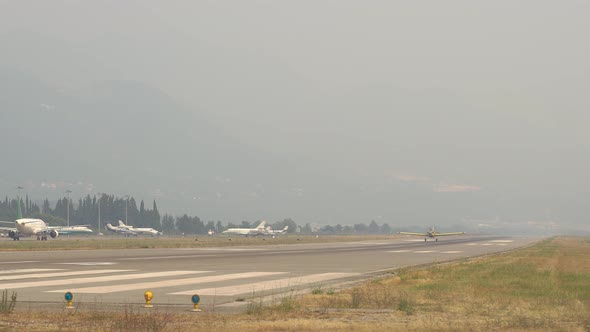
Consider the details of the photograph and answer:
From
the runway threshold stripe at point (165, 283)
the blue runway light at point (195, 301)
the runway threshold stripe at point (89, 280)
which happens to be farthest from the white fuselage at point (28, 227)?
the blue runway light at point (195, 301)

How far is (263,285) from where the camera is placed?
33812 mm

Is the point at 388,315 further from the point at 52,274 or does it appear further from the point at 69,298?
the point at 52,274

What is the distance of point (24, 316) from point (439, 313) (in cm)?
1224

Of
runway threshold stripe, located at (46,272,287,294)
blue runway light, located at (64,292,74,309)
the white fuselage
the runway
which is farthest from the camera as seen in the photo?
the white fuselage

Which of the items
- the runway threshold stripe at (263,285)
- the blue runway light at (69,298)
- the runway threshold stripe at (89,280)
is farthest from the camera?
the runway threshold stripe at (89,280)

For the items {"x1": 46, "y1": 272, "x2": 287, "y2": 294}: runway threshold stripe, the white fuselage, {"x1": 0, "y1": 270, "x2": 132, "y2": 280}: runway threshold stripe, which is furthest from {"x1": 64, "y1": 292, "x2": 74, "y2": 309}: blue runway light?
the white fuselage

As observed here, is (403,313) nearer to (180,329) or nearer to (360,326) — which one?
(360,326)

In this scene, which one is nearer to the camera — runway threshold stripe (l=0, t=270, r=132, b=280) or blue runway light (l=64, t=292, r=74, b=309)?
blue runway light (l=64, t=292, r=74, b=309)

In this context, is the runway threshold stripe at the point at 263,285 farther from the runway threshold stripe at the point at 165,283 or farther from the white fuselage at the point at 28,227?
the white fuselage at the point at 28,227

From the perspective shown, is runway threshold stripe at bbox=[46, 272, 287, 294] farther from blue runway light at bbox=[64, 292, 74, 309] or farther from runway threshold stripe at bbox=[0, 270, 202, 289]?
blue runway light at bbox=[64, 292, 74, 309]

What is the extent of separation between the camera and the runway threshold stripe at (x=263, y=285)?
30.1m

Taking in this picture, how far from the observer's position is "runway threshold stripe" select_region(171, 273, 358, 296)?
3012cm

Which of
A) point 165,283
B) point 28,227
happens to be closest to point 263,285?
point 165,283

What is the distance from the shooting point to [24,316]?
21656mm
